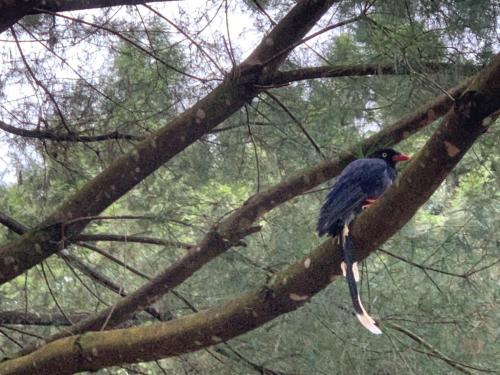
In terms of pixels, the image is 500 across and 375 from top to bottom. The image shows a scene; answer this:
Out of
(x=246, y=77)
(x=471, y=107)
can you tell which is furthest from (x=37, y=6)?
(x=471, y=107)

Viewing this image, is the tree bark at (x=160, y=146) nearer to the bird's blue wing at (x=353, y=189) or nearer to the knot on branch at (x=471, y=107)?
the bird's blue wing at (x=353, y=189)

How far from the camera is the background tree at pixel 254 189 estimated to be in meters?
1.90

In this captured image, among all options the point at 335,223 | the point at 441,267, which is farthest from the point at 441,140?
the point at 441,267

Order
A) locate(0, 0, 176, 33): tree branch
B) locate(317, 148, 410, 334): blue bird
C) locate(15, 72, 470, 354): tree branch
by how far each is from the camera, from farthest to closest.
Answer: locate(0, 0, 176, 33): tree branch
locate(15, 72, 470, 354): tree branch
locate(317, 148, 410, 334): blue bird

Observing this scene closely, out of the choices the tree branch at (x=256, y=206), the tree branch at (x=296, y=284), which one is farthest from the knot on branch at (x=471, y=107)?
the tree branch at (x=256, y=206)

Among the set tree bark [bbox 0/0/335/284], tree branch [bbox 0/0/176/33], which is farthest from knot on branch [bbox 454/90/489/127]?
tree branch [bbox 0/0/176/33]

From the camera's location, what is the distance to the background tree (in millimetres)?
1902

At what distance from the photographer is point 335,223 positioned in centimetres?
167

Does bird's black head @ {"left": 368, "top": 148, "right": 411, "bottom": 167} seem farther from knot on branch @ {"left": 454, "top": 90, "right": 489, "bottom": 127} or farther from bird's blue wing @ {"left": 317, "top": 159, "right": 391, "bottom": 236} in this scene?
knot on branch @ {"left": 454, "top": 90, "right": 489, "bottom": 127}

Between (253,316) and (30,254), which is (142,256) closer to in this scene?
(30,254)

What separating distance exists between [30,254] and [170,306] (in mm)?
509

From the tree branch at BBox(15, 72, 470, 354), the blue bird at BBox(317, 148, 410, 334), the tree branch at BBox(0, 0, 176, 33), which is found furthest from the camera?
the tree branch at BBox(0, 0, 176, 33)

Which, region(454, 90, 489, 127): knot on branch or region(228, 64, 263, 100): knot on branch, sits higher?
region(228, 64, 263, 100): knot on branch

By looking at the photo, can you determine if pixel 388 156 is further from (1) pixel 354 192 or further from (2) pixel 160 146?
(2) pixel 160 146
